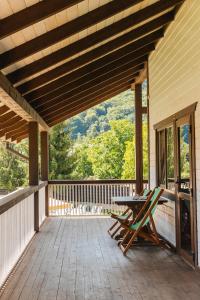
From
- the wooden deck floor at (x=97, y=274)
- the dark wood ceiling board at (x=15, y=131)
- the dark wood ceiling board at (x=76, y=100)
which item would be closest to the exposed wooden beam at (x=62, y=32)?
the wooden deck floor at (x=97, y=274)

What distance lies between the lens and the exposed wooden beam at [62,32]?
421 cm

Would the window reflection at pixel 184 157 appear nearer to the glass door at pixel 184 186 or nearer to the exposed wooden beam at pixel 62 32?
the glass door at pixel 184 186

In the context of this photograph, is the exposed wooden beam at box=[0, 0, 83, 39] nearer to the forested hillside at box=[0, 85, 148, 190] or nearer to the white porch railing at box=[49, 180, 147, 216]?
the white porch railing at box=[49, 180, 147, 216]

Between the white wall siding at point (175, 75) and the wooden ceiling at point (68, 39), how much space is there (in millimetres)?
283

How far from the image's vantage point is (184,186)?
18.1 ft

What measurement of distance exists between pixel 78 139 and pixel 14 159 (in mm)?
8183

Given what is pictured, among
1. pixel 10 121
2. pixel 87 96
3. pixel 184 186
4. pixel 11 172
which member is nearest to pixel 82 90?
pixel 87 96

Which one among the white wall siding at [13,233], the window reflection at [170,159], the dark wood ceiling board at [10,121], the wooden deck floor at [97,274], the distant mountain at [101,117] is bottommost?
the wooden deck floor at [97,274]

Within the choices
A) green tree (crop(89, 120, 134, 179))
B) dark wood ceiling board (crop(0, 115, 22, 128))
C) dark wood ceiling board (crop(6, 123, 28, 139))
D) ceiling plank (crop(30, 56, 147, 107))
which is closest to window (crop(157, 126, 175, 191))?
ceiling plank (crop(30, 56, 147, 107))

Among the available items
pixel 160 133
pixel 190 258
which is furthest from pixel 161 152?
pixel 190 258

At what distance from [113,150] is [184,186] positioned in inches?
1118

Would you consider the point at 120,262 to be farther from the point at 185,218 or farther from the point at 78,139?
the point at 78,139

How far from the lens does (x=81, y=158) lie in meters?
35.9

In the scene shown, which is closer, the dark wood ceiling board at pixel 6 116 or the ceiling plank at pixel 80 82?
the ceiling plank at pixel 80 82
